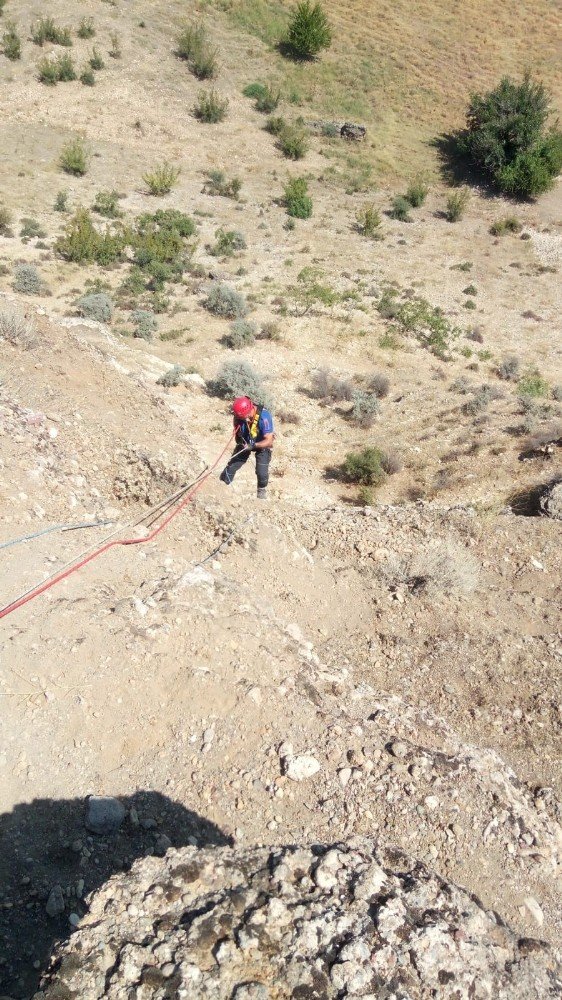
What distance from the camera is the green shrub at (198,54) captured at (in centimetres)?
2644

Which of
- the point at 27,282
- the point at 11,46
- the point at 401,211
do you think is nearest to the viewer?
the point at 27,282

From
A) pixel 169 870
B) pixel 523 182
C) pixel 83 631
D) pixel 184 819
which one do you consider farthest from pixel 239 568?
pixel 523 182

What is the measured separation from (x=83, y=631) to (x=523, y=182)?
26307 mm

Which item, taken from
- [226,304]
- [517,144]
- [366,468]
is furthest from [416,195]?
[366,468]

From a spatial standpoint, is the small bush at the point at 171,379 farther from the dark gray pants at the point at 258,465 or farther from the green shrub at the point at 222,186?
the green shrub at the point at 222,186

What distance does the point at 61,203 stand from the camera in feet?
60.7

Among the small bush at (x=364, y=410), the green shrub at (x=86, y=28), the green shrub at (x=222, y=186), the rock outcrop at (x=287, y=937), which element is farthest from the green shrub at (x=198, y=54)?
the rock outcrop at (x=287, y=937)

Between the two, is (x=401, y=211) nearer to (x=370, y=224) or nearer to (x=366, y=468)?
(x=370, y=224)

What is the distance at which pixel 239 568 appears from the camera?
6.34 m

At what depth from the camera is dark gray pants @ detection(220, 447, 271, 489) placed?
7.59 m

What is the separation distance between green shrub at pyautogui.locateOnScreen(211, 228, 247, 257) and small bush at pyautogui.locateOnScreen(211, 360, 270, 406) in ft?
22.9

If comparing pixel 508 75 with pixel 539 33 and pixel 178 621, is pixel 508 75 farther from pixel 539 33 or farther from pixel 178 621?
pixel 178 621

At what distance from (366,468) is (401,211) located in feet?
51.9

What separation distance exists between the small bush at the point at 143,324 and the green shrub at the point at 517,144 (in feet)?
58.7
